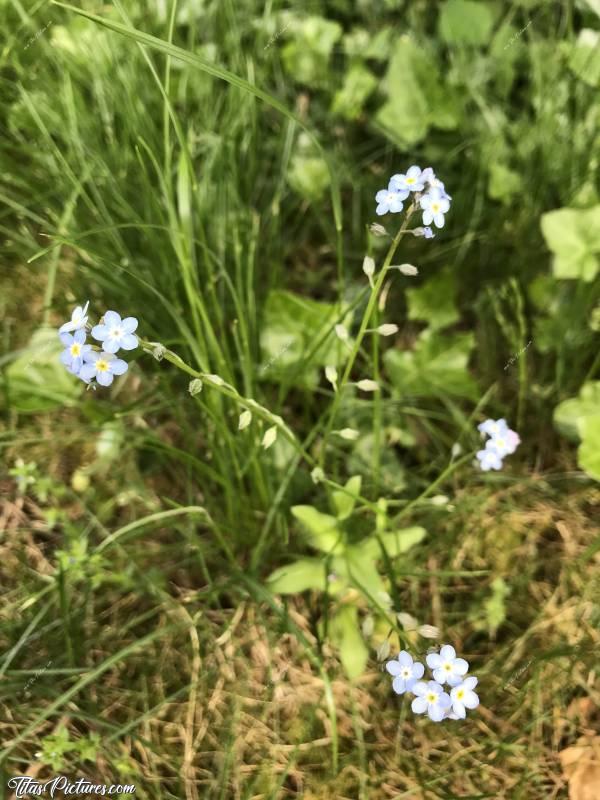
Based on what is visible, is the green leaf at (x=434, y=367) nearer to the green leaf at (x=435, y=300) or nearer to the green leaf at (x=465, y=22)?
the green leaf at (x=435, y=300)

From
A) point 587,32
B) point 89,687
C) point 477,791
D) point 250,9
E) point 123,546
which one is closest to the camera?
point 477,791

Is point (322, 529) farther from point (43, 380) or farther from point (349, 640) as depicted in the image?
point (43, 380)

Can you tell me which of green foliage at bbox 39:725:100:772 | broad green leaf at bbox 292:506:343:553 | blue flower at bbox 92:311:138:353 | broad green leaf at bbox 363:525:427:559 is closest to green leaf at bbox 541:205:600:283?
broad green leaf at bbox 363:525:427:559

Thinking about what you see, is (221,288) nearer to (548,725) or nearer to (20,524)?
(20,524)

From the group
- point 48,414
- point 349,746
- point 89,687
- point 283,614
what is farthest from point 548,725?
point 48,414

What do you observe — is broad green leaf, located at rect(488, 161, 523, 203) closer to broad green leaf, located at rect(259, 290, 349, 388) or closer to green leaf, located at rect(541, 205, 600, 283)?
green leaf, located at rect(541, 205, 600, 283)

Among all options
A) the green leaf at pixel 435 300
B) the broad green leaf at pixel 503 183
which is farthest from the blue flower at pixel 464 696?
the broad green leaf at pixel 503 183

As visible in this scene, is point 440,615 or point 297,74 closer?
point 440,615

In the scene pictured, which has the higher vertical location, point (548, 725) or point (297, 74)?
point (297, 74)
